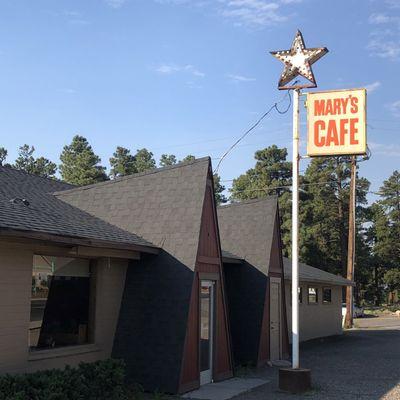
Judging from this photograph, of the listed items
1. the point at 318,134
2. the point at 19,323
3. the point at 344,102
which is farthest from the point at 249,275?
the point at 19,323

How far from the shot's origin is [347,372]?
14.9m

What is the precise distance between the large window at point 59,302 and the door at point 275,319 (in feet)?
22.8

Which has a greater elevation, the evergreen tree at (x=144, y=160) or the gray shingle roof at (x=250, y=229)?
the evergreen tree at (x=144, y=160)

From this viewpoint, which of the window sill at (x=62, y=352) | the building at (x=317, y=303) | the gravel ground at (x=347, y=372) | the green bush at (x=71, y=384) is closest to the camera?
the green bush at (x=71, y=384)

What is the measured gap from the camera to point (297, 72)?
40.6ft

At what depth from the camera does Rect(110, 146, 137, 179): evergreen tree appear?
70.1 m

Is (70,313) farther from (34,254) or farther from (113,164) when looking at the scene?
(113,164)

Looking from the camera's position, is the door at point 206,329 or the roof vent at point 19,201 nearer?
the roof vent at point 19,201

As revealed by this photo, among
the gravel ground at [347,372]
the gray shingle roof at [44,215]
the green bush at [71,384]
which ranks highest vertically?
the gray shingle roof at [44,215]

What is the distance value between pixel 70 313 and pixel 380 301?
75272 millimetres

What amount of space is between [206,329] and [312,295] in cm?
1429

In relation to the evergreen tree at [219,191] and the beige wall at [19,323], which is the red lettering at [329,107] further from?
the evergreen tree at [219,191]

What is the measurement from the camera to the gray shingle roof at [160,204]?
37.9 ft

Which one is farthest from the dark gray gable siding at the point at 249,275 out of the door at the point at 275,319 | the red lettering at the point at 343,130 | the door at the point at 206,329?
the red lettering at the point at 343,130
